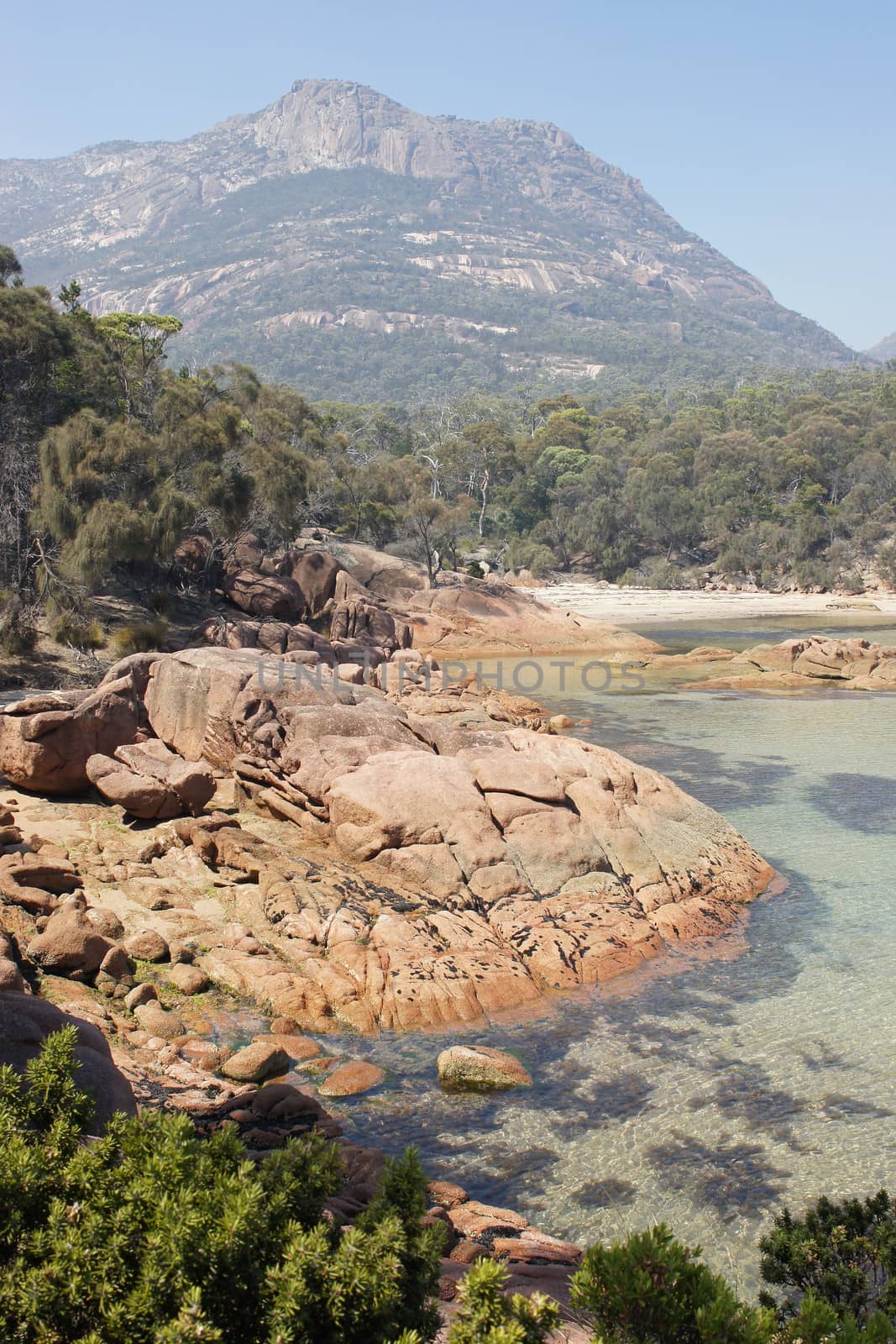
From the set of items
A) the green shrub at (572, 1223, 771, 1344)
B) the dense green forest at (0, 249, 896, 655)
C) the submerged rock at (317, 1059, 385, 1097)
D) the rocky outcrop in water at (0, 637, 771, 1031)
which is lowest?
the submerged rock at (317, 1059, 385, 1097)

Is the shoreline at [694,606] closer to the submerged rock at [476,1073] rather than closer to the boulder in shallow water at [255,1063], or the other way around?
the submerged rock at [476,1073]

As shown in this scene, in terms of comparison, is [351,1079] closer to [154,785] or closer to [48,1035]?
[48,1035]

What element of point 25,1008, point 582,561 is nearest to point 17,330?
point 25,1008

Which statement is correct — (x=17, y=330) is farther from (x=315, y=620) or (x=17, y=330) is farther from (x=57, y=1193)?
(x=57, y=1193)

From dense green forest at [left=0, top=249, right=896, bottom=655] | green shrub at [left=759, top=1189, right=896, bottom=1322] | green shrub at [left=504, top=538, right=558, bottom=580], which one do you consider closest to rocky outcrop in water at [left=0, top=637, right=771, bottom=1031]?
green shrub at [left=759, top=1189, right=896, bottom=1322]

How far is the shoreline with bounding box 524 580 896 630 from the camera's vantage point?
53.8 m

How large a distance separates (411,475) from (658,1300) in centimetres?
5461

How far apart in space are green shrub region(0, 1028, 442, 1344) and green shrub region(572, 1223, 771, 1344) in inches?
27.8

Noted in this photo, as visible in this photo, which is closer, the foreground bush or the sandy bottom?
the foreground bush

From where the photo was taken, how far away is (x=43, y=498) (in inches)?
1094

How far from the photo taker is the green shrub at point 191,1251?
3.72m

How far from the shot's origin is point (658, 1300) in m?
4.20

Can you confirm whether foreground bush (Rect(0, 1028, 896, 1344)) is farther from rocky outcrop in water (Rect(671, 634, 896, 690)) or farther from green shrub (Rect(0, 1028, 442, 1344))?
rocky outcrop in water (Rect(671, 634, 896, 690))

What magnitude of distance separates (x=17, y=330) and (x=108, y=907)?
82.4ft
